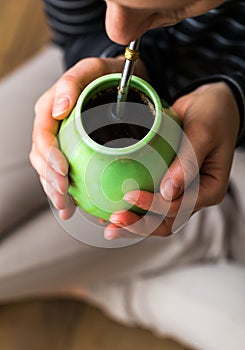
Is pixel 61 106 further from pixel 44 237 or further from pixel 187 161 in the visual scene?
pixel 44 237

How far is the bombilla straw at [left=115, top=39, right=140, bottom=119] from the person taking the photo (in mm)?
400

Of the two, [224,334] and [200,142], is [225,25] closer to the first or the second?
[200,142]

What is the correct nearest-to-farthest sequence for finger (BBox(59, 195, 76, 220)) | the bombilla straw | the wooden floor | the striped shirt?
the bombilla straw
finger (BBox(59, 195, 76, 220))
the striped shirt
the wooden floor

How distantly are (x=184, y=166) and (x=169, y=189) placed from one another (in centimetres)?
2

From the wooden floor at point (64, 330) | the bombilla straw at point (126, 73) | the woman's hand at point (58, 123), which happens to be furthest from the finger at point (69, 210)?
the wooden floor at point (64, 330)

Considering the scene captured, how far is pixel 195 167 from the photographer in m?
0.48

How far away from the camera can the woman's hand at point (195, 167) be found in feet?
1.49

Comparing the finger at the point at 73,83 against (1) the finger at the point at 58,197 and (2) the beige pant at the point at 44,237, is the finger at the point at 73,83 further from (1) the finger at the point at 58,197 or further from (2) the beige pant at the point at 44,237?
(2) the beige pant at the point at 44,237

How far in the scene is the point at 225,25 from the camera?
0.67m

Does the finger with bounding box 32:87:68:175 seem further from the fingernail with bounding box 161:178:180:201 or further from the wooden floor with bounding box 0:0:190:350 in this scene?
the wooden floor with bounding box 0:0:190:350

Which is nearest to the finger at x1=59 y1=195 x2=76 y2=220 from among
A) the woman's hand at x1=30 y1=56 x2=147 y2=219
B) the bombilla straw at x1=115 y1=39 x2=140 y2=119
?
the woman's hand at x1=30 y1=56 x2=147 y2=219

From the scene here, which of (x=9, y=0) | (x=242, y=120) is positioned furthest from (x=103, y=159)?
(x=9, y=0)

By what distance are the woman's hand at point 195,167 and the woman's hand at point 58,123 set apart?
0.05 m

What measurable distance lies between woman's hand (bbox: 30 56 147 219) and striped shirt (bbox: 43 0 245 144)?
121mm
